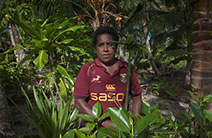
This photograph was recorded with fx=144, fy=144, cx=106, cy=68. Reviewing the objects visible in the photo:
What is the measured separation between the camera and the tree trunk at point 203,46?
0.97 m

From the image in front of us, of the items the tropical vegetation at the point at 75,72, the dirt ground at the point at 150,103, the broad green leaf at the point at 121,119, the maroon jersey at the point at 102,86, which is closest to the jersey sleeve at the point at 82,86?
the maroon jersey at the point at 102,86

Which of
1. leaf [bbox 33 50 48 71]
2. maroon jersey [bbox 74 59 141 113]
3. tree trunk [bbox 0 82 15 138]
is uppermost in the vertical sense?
leaf [bbox 33 50 48 71]

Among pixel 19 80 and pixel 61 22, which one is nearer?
pixel 61 22

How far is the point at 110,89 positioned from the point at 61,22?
1286 mm

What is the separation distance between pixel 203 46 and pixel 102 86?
2.46 feet

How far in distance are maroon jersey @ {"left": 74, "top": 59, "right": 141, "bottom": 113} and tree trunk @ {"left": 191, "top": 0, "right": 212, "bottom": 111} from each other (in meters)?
0.44

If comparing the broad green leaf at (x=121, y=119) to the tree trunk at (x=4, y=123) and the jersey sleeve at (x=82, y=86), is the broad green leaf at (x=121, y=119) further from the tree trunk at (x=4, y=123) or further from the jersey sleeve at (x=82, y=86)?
the tree trunk at (x=4, y=123)

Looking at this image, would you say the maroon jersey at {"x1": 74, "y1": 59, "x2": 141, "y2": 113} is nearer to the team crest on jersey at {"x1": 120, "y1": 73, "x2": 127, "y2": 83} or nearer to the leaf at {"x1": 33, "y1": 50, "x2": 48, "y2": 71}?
the team crest on jersey at {"x1": 120, "y1": 73, "x2": 127, "y2": 83}

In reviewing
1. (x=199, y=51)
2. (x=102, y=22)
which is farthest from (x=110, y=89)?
(x=102, y=22)

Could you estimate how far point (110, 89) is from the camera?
3.32 ft

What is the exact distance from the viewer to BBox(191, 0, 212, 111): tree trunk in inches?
38.1

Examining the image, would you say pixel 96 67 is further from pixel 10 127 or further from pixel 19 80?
pixel 19 80

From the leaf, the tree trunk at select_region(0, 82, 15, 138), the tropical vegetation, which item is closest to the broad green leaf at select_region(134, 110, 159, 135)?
the tropical vegetation

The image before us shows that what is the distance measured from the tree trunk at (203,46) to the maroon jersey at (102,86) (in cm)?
44
